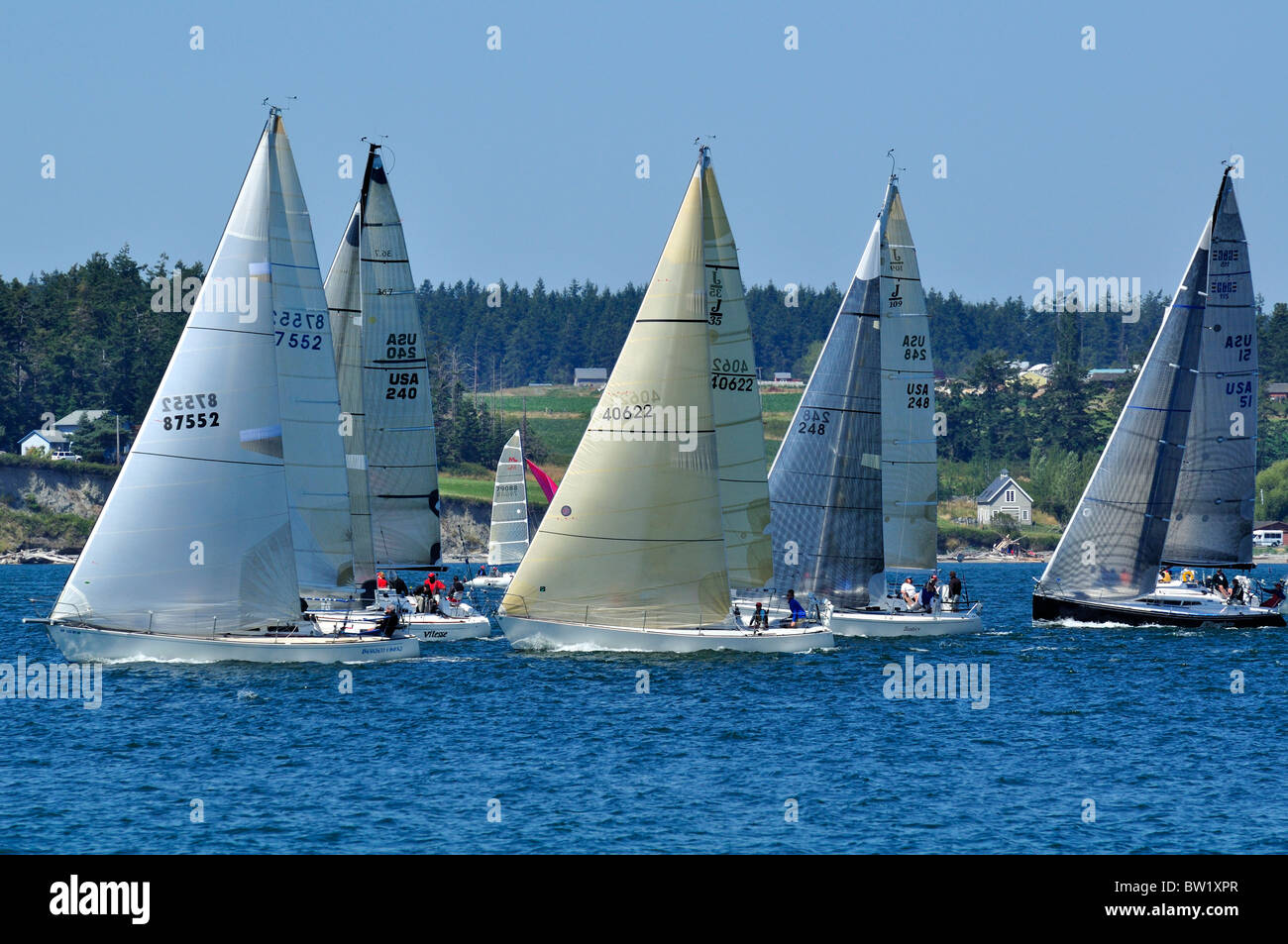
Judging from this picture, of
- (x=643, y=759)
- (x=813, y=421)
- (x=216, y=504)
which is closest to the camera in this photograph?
(x=643, y=759)

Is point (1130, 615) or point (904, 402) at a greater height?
point (904, 402)

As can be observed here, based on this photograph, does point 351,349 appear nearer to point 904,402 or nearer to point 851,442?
point 851,442

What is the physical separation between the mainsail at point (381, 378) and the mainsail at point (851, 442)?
34.0 feet

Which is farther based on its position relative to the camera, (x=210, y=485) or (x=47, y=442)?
(x=47, y=442)

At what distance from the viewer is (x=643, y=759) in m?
30.7

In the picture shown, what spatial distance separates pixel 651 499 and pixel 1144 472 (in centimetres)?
1997

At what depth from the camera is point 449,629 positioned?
4775 cm

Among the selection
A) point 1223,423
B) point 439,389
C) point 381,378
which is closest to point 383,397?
point 381,378

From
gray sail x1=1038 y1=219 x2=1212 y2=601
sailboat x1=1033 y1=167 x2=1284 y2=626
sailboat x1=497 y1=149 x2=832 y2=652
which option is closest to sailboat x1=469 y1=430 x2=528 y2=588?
sailboat x1=1033 y1=167 x2=1284 y2=626

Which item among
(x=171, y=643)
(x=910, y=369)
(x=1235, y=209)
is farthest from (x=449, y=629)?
(x=1235, y=209)

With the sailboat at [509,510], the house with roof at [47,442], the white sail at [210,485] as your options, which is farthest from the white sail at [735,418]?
the house with roof at [47,442]

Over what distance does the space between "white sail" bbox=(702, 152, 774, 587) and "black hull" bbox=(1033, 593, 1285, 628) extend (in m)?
13.2

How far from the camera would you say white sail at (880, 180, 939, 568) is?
5069cm
